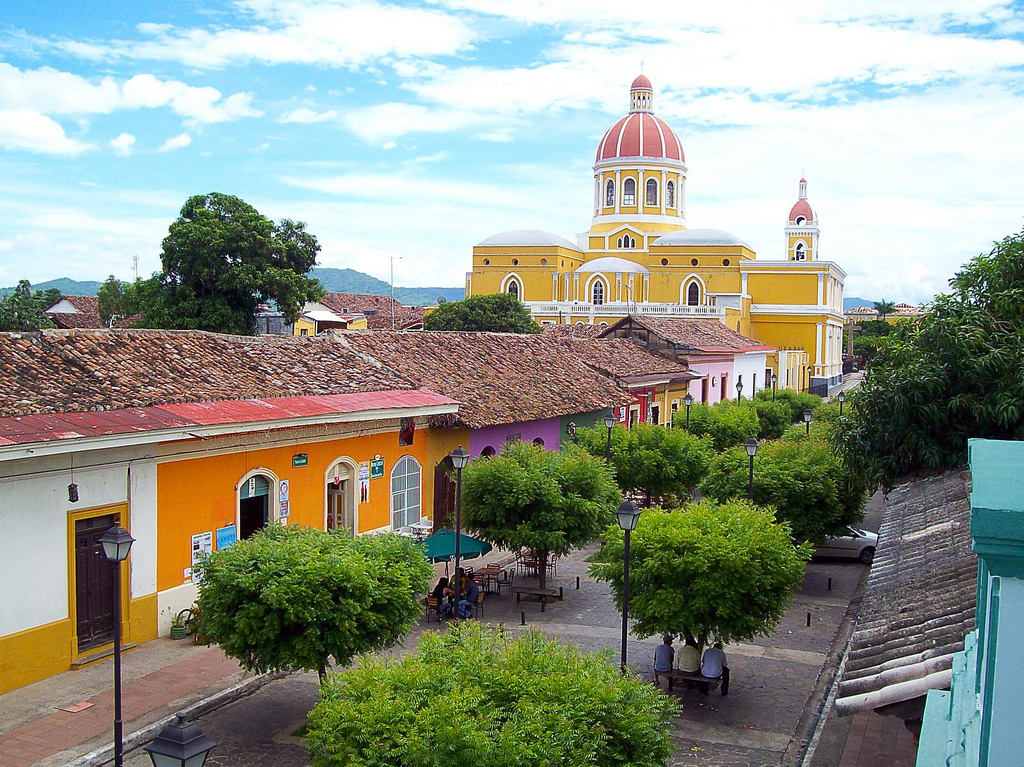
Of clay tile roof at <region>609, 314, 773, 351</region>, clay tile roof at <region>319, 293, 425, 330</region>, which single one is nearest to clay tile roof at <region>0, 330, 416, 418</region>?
clay tile roof at <region>609, 314, 773, 351</region>

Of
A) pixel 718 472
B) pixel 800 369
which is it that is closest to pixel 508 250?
pixel 800 369

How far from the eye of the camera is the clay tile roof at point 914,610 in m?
5.09

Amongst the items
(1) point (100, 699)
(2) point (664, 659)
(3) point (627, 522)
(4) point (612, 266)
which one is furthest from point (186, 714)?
(4) point (612, 266)

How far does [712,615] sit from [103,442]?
24.8 ft

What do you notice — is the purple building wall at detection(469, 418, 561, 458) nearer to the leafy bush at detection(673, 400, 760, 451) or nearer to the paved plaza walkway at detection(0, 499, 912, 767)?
the leafy bush at detection(673, 400, 760, 451)

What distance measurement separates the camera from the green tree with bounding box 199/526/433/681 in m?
9.34

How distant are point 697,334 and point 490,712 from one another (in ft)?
117

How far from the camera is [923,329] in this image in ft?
44.3

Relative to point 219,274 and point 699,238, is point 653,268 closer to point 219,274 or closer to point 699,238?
point 699,238

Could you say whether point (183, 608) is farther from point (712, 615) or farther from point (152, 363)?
point (712, 615)

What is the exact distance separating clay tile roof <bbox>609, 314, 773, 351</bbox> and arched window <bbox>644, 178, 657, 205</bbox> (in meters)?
23.3

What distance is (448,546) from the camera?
15.4 m

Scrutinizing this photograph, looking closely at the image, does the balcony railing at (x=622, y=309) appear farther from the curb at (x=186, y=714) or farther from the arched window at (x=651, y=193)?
the curb at (x=186, y=714)

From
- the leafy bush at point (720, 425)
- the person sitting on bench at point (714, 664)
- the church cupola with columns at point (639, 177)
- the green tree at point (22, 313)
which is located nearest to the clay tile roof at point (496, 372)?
the leafy bush at point (720, 425)
